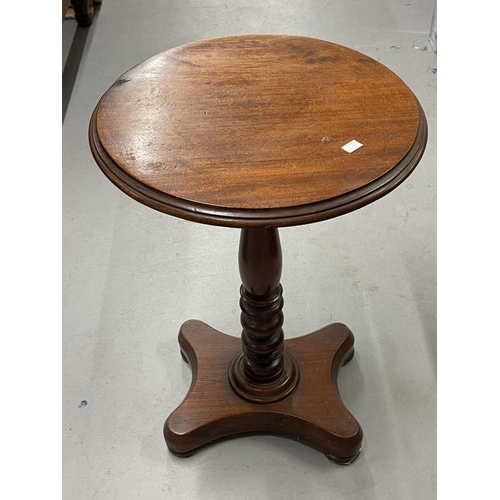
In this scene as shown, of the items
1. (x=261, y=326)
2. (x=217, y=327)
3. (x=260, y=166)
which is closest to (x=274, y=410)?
(x=261, y=326)

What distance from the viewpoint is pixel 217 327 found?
8.21ft

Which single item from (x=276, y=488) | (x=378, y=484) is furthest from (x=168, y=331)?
(x=378, y=484)

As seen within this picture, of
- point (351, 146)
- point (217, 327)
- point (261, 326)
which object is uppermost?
point (351, 146)

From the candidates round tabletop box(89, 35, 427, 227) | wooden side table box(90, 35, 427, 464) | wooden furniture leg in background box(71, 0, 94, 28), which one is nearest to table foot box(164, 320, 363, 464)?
wooden side table box(90, 35, 427, 464)

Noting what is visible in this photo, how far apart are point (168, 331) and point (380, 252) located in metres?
0.82

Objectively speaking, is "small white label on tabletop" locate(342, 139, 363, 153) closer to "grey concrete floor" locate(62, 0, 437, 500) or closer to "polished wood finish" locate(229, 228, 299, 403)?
"polished wood finish" locate(229, 228, 299, 403)

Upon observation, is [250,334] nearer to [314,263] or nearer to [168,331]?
[168,331]

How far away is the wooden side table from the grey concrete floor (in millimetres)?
93

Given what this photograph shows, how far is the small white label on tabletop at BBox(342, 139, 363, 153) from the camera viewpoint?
162cm

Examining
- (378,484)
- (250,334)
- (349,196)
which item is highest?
(349,196)

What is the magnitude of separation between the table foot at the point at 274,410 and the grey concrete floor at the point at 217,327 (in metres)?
0.05

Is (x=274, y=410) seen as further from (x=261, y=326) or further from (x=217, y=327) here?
(x=217, y=327)

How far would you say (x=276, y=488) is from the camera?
2.04 metres

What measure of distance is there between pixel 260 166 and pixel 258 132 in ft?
0.46
